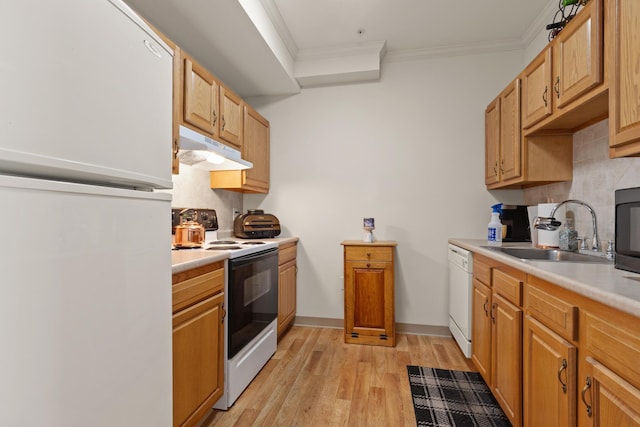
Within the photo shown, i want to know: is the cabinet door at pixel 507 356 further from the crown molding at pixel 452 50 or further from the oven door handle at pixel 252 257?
the crown molding at pixel 452 50

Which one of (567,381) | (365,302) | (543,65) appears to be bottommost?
(365,302)

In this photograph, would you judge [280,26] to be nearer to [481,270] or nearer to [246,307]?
[246,307]

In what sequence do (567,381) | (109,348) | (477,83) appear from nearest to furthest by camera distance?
(109,348), (567,381), (477,83)

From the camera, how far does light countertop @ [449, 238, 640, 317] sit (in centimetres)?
79

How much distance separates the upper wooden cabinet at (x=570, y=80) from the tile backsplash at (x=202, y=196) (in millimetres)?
2353

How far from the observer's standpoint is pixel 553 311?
3.69 feet

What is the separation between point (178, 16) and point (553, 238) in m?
2.82

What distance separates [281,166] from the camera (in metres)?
3.19

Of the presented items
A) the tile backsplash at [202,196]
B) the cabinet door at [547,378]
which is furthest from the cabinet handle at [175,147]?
the cabinet door at [547,378]

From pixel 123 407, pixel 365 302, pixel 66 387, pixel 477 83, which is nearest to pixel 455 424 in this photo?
pixel 365 302

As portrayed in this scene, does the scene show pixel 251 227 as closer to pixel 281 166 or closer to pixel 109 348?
pixel 281 166

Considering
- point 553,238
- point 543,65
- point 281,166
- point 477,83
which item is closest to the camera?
point 543,65

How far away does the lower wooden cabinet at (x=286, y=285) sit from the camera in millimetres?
2666

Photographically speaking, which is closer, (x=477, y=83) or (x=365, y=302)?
(x=365, y=302)
